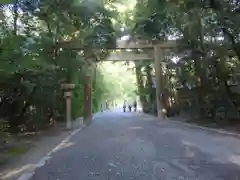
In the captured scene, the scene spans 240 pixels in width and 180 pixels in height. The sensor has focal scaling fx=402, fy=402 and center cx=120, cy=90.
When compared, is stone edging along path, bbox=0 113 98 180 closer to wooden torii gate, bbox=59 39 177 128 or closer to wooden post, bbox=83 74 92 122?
wooden torii gate, bbox=59 39 177 128

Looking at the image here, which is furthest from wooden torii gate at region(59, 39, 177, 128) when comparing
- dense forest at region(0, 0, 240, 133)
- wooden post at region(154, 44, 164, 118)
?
dense forest at region(0, 0, 240, 133)

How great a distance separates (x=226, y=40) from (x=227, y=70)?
1.87 meters

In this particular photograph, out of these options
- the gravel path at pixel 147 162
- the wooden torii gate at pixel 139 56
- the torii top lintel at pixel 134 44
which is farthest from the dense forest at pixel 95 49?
the gravel path at pixel 147 162

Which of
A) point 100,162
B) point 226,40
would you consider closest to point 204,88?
point 226,40

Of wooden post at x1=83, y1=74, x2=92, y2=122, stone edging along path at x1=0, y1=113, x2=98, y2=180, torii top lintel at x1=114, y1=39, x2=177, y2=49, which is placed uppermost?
torii top lintel at x1=114, y1=39, x2=177, y2=49

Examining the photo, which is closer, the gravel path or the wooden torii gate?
the gravel path

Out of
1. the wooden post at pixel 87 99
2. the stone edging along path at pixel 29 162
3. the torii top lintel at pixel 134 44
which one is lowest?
the stone edging along path at pixel 29 162

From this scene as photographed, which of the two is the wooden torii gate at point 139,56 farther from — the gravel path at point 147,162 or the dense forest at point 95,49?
the gravel path at point 147,162

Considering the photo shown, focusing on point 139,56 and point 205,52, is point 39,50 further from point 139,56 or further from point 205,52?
point 139,56

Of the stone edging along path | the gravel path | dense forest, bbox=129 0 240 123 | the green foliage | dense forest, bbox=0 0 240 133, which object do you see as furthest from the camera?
dense forest, bbox=129 0 240 123

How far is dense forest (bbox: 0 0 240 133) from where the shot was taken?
592 inches

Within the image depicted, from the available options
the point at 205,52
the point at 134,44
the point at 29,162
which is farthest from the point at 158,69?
the point at 29,162

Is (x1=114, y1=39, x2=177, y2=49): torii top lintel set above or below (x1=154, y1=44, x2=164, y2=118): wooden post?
above

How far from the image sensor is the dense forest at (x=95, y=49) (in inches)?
592
